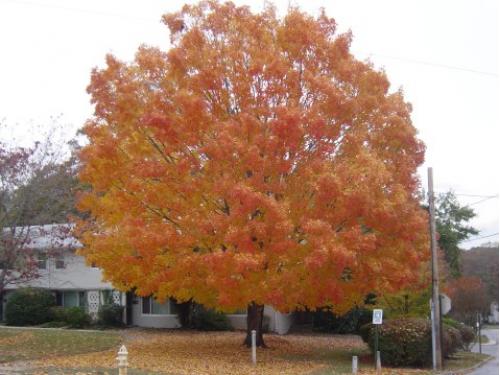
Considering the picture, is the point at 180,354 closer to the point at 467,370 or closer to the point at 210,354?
the point at 210,354

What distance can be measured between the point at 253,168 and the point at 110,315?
20.2 m

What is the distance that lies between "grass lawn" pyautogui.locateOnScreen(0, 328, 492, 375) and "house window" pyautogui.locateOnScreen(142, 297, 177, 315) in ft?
9.57

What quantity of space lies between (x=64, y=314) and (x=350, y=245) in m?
23.4

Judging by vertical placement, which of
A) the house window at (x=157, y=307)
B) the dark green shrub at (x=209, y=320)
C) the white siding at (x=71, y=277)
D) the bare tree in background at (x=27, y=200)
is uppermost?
the bare tree in background at (x=27, y=200)

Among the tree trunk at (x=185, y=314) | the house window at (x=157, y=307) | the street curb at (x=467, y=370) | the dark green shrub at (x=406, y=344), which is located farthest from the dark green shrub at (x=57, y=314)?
the street curb at (x=467, y=370)

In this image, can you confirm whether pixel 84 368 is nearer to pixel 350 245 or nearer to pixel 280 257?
pixel 280 257

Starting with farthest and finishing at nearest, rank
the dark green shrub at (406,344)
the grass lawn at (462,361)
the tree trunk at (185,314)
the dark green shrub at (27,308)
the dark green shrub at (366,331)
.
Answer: the dark green shrub at (27,308), the tree trunk at (185,314), the dark green shrub at (366,331), the grass lawn at (462,361), the dark green shrub at (406,344)

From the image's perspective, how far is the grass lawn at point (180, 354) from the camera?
20219 mm

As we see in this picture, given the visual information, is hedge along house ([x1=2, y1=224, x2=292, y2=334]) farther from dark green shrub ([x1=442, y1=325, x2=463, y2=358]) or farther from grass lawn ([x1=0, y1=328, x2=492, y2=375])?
dark green shrub ([x1=442, y1=325, x2=463, y2=358])

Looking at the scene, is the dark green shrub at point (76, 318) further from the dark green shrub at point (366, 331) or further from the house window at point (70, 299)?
the dark green shrub at point (366, 331)

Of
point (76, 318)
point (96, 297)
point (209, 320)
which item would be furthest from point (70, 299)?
point (209, 320)

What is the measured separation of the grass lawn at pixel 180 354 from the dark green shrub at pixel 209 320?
1.45 meters

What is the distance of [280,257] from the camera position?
779 inches

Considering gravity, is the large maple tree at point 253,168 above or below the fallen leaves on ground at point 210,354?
above
